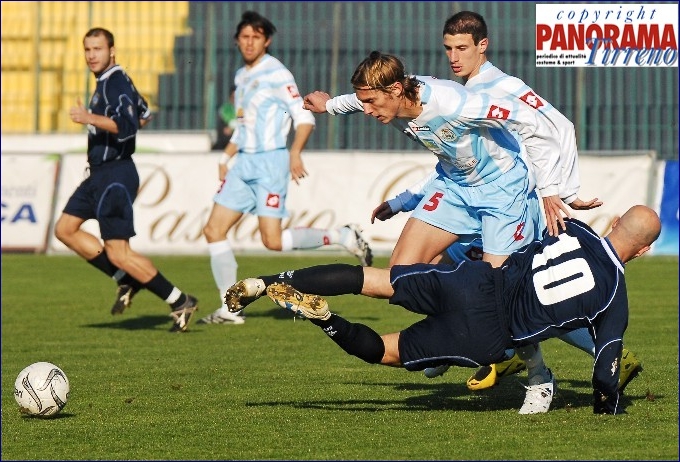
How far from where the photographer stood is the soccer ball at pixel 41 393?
24.1ft

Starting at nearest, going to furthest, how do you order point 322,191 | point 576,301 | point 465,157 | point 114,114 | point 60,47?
point 576,301 → point 465,157 → point 114,114 → point 322,191 → point 60,47

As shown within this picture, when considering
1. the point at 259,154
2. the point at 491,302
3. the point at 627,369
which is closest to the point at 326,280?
the point at 491,302

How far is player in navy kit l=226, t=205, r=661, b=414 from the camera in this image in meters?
6.92

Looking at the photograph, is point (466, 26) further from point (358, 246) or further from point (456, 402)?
point (358, 246)

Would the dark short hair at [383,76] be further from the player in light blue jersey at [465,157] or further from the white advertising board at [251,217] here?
the white advertising board at [251,217]

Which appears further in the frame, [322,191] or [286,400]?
[322,191]

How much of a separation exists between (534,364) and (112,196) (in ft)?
16.6

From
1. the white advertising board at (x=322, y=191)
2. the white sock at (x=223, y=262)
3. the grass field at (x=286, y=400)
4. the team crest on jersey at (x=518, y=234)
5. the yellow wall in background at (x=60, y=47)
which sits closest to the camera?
the grass field at (x=286, y=400)

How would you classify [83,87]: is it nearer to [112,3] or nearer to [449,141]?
[112,3]

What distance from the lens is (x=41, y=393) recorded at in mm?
7363

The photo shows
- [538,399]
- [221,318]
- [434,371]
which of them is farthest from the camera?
[221,318]

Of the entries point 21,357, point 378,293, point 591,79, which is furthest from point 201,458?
point 591,79

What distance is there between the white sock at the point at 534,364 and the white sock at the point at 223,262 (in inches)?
199

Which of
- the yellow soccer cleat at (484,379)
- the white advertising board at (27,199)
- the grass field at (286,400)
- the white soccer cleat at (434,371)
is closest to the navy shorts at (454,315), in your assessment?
the grass field at (286,400)
